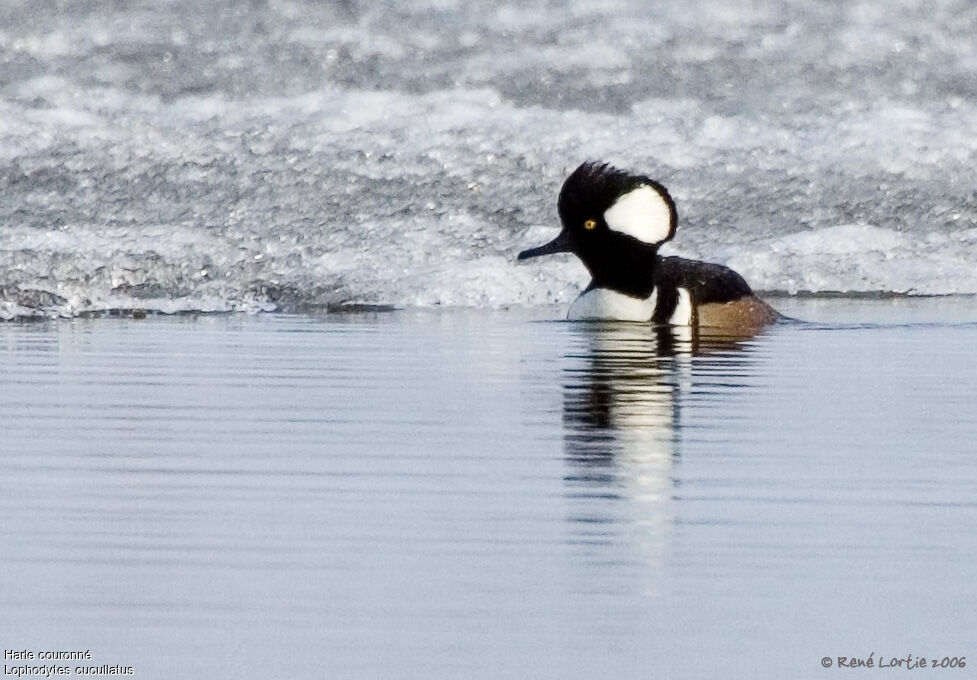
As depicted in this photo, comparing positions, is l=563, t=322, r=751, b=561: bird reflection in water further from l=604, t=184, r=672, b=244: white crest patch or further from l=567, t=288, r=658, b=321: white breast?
l=604, t=184, r=672, b=244: white crest patch

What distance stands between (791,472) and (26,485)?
1.60 metres

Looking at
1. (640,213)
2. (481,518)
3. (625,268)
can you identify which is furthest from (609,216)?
(481,518)

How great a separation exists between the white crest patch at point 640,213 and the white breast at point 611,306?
1.63 ft

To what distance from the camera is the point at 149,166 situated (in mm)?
14672

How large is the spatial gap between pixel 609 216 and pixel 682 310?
918mm

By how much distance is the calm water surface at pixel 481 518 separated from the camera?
309 centimetres

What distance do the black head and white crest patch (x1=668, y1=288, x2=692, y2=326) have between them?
1.78 feet

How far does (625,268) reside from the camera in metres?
11.2

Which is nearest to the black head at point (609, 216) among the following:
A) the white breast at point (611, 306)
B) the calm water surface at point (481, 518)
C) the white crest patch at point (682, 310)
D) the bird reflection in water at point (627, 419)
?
the white breast at point (611, 306)

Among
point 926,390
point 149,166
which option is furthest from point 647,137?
point 926,390

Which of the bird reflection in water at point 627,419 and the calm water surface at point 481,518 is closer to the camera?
the calm water surface at point 481,518

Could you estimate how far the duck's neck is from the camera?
1109cm

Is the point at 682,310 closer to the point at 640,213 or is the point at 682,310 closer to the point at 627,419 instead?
the point at 640,213

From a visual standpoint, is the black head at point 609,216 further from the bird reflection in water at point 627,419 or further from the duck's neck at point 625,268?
the bird reflection in water at point 627,419
